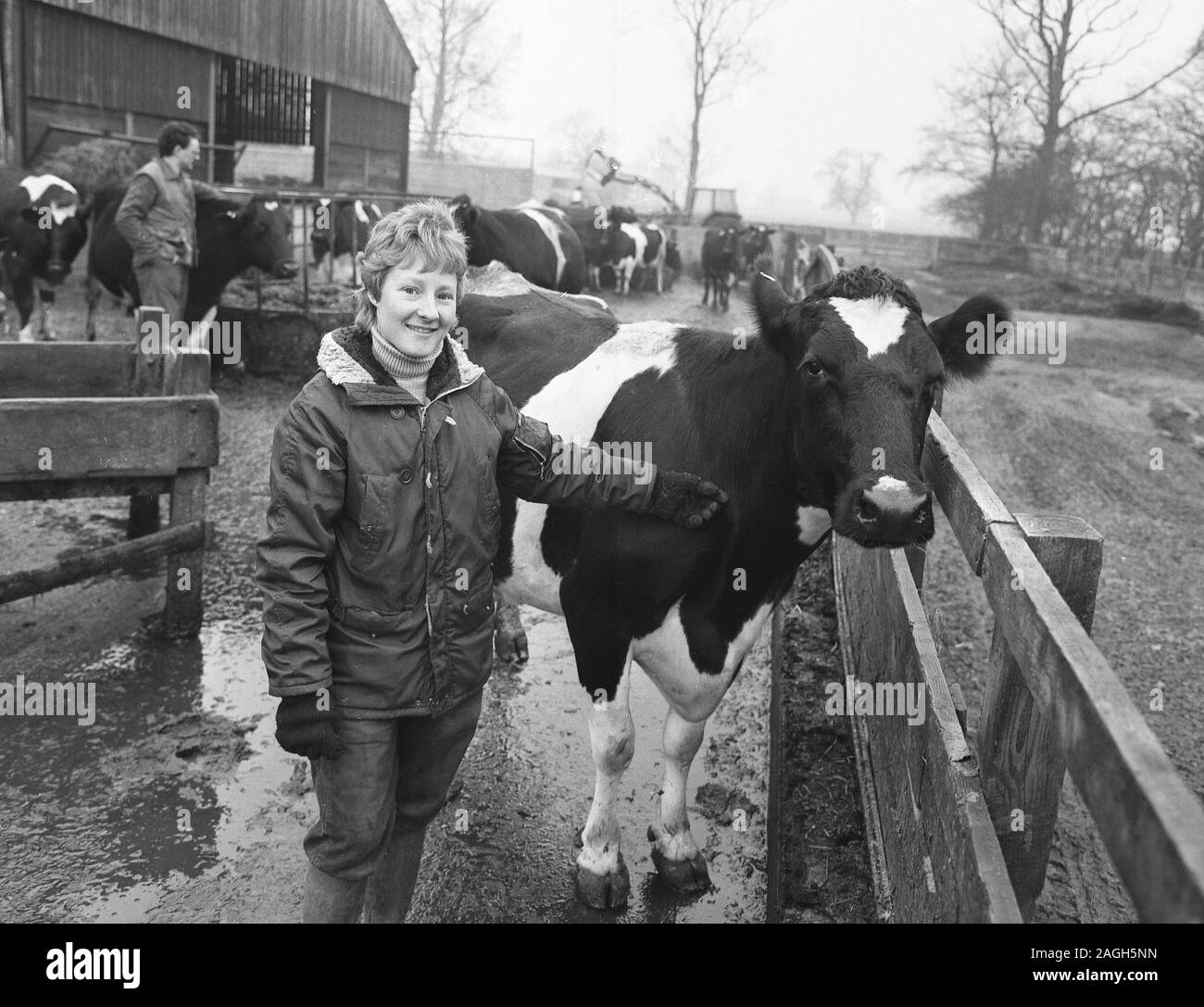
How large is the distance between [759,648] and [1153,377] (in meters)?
10.7

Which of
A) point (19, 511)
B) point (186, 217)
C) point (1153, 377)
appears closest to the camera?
point (19, 511)

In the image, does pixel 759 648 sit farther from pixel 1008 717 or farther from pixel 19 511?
pixel 19 511

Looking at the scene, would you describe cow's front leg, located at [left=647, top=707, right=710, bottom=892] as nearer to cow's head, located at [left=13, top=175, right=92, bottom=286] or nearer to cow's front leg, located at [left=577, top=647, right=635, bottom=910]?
cow's front leg, located at [left=577, top=647, right=635, bottom=910]

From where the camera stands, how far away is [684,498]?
10.1ft

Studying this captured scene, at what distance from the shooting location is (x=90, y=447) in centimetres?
474

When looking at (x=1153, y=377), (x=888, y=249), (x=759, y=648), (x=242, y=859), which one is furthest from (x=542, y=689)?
(x=888, y=249)

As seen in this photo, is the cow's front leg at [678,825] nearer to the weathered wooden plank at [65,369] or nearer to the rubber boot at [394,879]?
the rubber boot at [394,879]

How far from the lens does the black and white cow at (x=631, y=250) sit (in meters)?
20.8

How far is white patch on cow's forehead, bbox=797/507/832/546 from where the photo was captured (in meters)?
3.19

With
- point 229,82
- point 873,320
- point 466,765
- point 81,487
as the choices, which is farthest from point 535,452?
point 229,82

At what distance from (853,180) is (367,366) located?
125 metres

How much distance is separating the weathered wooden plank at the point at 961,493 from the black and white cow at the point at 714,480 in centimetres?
12

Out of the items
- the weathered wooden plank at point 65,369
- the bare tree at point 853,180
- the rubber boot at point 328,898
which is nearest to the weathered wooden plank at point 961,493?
the rubber boot at point 328,898

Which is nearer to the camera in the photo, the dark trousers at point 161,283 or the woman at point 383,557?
the woman at point 383,557
